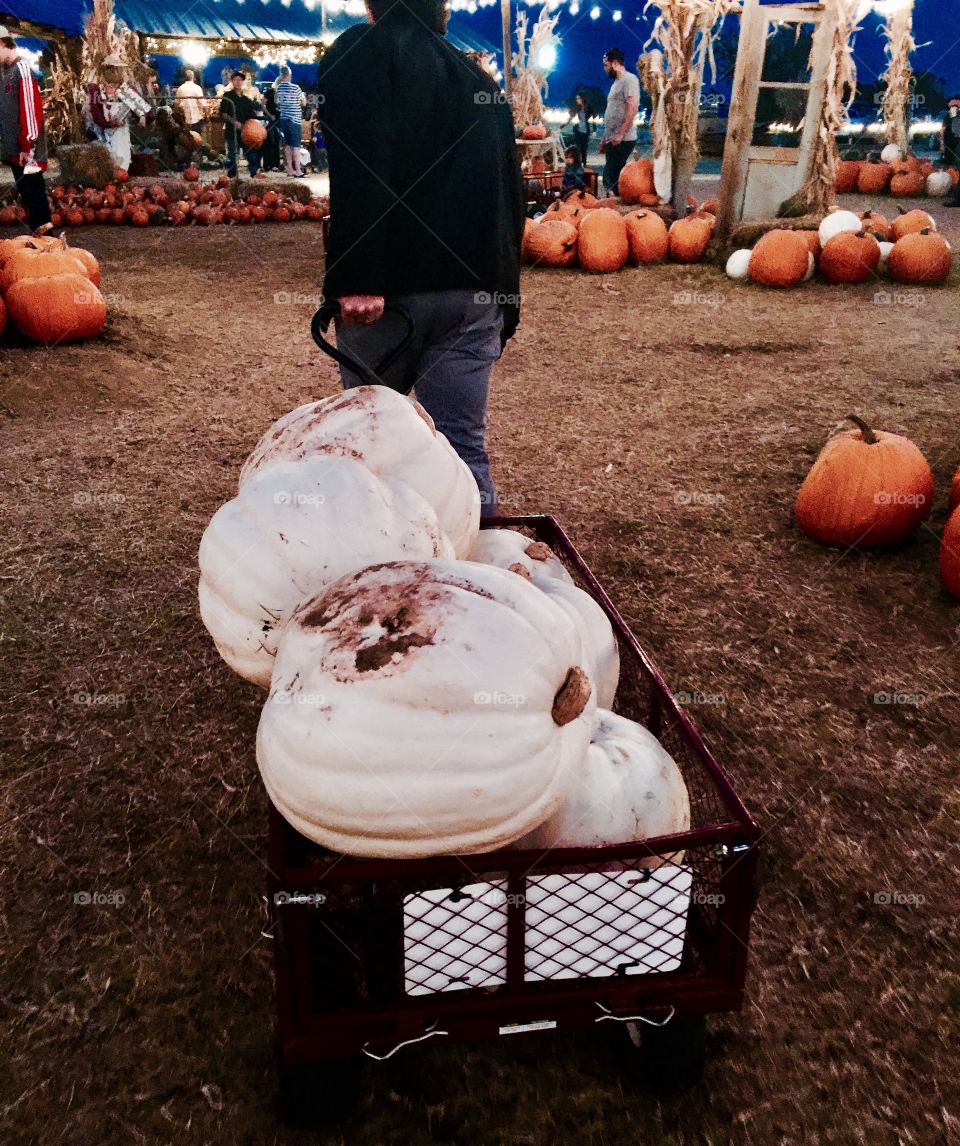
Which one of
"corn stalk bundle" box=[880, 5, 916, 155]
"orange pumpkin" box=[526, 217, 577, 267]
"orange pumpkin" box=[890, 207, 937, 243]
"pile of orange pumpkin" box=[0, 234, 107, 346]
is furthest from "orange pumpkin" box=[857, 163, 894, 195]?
"pile of orange pumpkin" box=[0, 234, 107, 346]

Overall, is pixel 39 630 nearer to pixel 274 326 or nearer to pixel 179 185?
pixel 274 326

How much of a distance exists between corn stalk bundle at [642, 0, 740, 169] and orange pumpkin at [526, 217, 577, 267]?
9.35ft

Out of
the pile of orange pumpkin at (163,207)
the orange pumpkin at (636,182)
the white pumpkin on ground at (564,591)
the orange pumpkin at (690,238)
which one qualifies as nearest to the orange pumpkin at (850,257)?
the orange pumpkin at (690,238)

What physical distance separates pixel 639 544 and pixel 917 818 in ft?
5.47

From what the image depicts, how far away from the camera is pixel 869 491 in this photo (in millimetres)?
3371

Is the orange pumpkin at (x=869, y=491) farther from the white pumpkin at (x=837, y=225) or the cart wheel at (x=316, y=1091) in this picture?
the white pumpkin at (x=837, y=225)

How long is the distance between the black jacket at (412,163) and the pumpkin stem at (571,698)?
1.87 metres

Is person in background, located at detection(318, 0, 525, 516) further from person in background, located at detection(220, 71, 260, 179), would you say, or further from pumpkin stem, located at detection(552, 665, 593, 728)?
person in background, located at detection(220, 71, 260, 179)

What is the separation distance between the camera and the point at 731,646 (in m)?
2.94

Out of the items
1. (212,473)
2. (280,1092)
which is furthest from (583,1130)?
(212,473)

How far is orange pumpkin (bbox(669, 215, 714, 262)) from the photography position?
9109mm

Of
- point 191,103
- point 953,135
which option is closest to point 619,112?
point 953,135

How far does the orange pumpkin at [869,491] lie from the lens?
3375mm

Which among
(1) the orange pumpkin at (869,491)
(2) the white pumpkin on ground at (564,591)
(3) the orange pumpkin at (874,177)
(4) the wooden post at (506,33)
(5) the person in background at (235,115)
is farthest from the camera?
(5) the person in background at (235,115)
